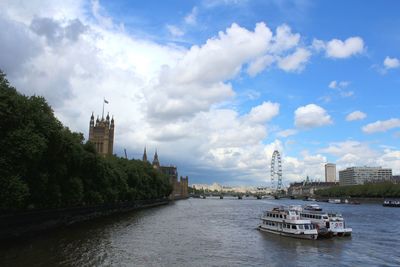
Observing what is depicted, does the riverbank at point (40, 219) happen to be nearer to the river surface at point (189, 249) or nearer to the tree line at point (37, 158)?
the tree line at point (37, 158)

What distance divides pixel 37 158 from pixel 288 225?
40879 millimetres

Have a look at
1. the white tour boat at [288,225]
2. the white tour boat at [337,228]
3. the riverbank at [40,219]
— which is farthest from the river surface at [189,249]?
the riverbank at [40,219]

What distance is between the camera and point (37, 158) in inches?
2114

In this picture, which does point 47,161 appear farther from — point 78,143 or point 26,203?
point 78,143

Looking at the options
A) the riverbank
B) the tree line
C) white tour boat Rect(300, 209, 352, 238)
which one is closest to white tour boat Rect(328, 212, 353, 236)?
white tour boat Rect(300, 209, 352, 238)

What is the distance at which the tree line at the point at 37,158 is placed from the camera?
163 ft

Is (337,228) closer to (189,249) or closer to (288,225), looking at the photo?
(288,225)

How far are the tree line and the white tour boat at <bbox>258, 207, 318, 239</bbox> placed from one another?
34.5m

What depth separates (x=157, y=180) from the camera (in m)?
197

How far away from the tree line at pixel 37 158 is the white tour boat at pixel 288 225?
1357 inches

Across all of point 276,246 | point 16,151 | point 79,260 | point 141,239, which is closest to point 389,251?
point 276,246

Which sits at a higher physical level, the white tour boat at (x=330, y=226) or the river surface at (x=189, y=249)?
the white tour boat at (x=330, y=226)

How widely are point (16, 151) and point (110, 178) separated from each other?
61.2 m

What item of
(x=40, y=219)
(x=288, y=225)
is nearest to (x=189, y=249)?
(x=288, y=225)
